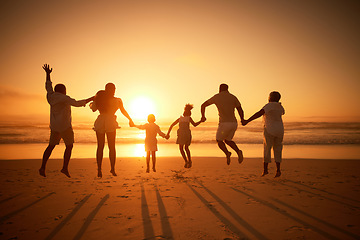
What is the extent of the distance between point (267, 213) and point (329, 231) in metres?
1.03

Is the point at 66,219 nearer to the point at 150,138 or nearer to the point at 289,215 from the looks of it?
the point at 289,215

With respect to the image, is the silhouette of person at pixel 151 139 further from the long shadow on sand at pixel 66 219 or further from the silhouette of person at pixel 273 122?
the silhouette of person at pixel 273 122

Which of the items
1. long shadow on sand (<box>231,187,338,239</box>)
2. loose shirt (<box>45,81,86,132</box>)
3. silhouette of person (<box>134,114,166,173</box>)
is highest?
loose shirt (<box>45,81,86,132</box>)

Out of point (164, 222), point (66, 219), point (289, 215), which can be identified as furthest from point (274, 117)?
point (66, 219)

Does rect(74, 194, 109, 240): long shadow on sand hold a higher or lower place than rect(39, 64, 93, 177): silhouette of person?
lower

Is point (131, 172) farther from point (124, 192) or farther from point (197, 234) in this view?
point (197, 234)

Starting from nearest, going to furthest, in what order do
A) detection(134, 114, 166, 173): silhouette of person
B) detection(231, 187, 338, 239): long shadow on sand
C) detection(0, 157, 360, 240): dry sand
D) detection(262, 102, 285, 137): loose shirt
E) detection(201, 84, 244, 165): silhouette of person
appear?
detection(231, 187, 338, 239): long shadow on sand
detection(0, 157, 360, 240): dry sand
detection(262, 102, 285, 137): loose shirt
detection(201, 84, 244, 165): silhouette of person
detection(134, 114, 166, 173): silhouette of person

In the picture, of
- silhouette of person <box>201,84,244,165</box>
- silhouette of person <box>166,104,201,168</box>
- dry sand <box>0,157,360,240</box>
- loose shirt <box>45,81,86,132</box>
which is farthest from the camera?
silhouette of person <box>166,104,201,168</box>

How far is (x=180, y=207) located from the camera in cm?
466

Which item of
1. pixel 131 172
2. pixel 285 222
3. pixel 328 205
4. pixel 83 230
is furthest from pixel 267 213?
pixel 131 172

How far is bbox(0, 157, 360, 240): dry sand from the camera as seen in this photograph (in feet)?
11.7

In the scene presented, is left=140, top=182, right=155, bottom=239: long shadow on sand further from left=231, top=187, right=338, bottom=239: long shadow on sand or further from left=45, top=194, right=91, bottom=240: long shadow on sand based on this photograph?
left=231, top=187, right=338, bottom=239: long shadow on sand

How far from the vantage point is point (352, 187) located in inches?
241

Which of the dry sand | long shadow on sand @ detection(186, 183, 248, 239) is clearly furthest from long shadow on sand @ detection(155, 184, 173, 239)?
long shadow on sand @ detection(186, 183, 248, 239)
